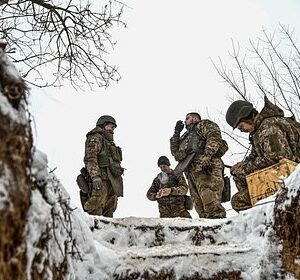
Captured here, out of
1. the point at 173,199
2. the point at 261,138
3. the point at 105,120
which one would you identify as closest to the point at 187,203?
the point at 173,199

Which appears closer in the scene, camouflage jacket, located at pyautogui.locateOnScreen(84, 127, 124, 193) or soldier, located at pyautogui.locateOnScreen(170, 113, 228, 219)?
soldier, located at pyautogui.locateOnScreen(170, 113, 228, 219)

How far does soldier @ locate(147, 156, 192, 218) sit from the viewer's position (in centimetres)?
664

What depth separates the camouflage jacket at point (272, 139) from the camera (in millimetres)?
4645

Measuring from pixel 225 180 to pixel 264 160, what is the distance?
1.19 meters

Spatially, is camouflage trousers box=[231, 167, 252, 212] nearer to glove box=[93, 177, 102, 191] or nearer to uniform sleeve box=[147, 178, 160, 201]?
glove box=[93, 177, 102, 191]

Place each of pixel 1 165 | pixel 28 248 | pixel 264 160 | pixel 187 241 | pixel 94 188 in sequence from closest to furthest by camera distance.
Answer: pixel 1 165, pixel 28 248, pixel 187 241, pixel 264 160, pixel 94 188

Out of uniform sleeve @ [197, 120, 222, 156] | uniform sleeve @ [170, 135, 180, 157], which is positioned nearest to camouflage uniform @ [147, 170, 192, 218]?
uniform sleeve @ [170, 135, 180, 157]

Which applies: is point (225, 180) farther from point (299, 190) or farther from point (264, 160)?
point (299, 190)

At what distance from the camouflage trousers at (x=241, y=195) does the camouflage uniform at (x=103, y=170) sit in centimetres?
161

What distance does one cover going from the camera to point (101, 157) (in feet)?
19.9

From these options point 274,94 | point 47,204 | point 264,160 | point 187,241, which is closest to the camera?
point 47,204

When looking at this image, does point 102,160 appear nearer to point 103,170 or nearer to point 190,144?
point 103,170

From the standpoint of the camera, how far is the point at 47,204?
2.10 metres

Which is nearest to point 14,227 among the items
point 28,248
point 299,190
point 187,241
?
point 28,248
